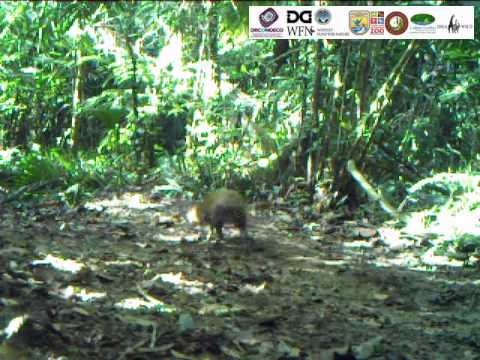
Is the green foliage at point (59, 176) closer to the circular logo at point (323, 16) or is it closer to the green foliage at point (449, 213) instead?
the circular logo at point (323, 16)

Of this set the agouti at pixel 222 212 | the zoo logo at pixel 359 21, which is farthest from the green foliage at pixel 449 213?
the zoo logo at pixel 359 21

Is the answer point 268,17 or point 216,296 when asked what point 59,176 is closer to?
point 268,17

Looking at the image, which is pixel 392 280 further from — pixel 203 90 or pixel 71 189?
pixel 203 90

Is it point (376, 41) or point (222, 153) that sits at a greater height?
point (376, 41)

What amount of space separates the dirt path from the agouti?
19cm

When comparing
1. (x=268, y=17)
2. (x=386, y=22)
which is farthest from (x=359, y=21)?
(x=268, y=17)

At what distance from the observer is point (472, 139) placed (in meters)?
8.06

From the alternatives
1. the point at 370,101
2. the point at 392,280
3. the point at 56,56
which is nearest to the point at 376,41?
the point at 370,101

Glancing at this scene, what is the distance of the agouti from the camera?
6.03 meters

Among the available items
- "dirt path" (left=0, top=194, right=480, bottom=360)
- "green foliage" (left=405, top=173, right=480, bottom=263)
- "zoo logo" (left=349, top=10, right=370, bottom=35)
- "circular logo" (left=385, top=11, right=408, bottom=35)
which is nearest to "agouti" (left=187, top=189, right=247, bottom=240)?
"dirt path" (left=0, top=194, right=480, bottom=360)

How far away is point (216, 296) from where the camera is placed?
4.51m

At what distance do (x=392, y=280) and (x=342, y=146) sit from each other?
252 cm

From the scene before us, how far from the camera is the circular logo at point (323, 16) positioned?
7.43m

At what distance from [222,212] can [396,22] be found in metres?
3.01
